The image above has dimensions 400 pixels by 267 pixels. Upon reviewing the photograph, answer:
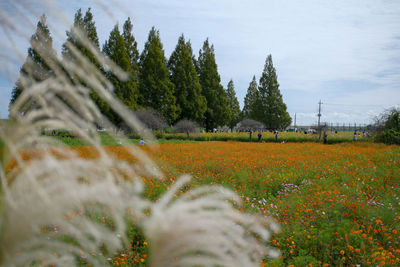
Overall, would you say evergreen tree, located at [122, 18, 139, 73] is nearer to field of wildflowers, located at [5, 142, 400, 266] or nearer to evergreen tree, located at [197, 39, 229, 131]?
evergreen tree, located at [197, 39, 229, 131]

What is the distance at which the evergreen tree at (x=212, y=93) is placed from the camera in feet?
126

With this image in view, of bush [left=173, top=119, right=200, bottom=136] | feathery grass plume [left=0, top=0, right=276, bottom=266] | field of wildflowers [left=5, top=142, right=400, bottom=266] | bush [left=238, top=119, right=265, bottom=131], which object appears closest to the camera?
feathery grass plume [left=0, top=0, right=276, bottom=266]

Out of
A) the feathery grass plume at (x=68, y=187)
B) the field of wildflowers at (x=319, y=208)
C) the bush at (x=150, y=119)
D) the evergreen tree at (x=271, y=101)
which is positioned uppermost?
the evergreen tree at (x=271, y=101)

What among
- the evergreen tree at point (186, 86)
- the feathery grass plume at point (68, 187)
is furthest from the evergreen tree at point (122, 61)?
the feathery grass plume at point (68, 187)

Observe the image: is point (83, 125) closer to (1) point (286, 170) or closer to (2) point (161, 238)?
(2) point (161, 238)

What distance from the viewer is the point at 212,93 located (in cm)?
3828

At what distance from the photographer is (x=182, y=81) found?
3553 cm

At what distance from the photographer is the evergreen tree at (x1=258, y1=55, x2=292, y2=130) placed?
1692 inches

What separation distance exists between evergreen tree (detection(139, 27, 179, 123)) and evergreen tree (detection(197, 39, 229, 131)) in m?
6.45

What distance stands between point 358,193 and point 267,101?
124ft

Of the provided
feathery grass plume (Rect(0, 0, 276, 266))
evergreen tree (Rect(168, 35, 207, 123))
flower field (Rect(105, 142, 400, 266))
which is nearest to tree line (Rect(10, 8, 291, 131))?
evergreen tree (Rect(168, 35, 207, 123))

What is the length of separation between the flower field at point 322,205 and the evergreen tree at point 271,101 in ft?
107

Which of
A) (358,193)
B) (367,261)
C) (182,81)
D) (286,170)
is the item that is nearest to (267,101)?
(182,81)

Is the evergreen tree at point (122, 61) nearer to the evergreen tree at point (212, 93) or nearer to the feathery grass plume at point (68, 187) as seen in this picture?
the evergreen tree at point (212, 93)
